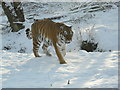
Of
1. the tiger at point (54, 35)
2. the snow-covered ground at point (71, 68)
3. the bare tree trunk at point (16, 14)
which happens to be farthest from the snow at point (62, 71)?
the bare tree trunk at point (16, 14)

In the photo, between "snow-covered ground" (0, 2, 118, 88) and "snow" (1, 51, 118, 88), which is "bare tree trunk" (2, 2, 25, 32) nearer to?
"snow-covered ground" (0, 2, 118, 88)

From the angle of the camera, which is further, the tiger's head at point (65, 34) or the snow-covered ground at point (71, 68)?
the tiger's head at point (65, 34)

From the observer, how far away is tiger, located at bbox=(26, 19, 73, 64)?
586cm

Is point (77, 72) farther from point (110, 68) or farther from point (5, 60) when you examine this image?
point (5, 60)

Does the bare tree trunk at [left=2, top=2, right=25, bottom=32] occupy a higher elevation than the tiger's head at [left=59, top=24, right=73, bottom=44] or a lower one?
higher

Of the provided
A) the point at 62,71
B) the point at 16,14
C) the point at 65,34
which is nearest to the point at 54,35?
the point at 65,34

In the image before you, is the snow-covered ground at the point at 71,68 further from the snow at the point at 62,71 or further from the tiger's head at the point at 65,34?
the tiger's head at the point at 65,34

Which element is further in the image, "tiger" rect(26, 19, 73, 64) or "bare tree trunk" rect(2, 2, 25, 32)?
"bare tree trunk" rect(2, 2, 25, 32)

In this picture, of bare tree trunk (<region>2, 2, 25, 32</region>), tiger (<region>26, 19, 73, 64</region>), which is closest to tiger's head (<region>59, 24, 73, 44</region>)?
tiger (<region>26, 19, 73, 64</region>)

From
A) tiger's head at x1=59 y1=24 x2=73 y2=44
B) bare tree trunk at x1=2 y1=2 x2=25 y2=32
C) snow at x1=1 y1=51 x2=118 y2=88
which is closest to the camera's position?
snow at x1=1 y1=51 x2=118 y2=88

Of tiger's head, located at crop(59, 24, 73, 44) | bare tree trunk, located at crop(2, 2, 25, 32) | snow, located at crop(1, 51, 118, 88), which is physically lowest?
snow, located at crop(1, 51, 118, 88)

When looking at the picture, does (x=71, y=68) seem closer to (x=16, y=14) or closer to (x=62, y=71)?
(x=62, y=71)

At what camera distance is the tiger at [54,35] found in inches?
231

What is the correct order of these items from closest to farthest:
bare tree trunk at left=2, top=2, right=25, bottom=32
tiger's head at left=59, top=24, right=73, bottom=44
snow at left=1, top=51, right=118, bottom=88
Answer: snow at left=1, top=51, right=118, bottom=88, tiger's head at left=59, top=24, right=73, bottom=44, bare tree trunk at left=2, top=2, right=25, bottom=32
